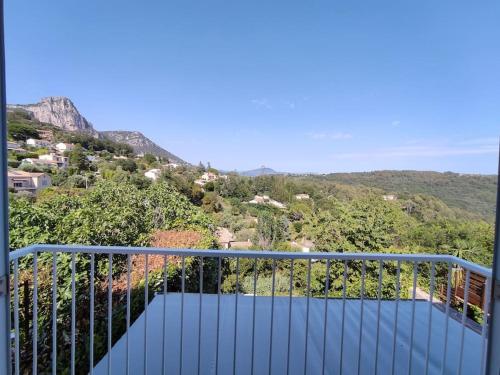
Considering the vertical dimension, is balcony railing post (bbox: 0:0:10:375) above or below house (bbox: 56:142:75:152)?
below

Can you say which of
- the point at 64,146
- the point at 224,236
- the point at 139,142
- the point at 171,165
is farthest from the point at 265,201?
the point at 64,146

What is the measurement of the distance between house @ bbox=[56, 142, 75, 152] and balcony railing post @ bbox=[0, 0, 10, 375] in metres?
8.12

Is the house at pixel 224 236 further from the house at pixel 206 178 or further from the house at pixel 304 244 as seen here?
the house at pixel 304 244

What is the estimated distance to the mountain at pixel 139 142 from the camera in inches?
473

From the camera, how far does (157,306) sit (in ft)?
10.8

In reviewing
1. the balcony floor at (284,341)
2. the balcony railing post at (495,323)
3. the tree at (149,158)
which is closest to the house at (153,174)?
the tree at (149,158)

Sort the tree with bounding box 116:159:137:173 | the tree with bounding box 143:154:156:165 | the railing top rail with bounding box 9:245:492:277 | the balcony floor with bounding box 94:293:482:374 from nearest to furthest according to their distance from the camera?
the railing top rail with bounding box 9:245:492:277, the balcony floor with bounding box 94:293:482:374, the tree with bounding box 116:159:137:173, the tree with bounding box 143:154:156:165

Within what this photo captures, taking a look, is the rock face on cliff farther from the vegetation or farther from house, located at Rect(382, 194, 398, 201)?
house, located at Rect(382, 194, 398, 201)

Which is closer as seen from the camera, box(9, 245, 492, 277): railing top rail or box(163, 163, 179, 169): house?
box(9, 245, 492, 277): railing top rail

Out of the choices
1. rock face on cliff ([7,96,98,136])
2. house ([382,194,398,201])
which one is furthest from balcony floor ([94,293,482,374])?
house ([382,194,398,201])

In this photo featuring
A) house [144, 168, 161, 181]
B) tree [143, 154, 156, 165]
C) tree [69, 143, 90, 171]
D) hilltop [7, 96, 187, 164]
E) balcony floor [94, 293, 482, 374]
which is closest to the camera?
balcony floor [94, 293, 482, 374]

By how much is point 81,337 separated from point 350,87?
11.4 m

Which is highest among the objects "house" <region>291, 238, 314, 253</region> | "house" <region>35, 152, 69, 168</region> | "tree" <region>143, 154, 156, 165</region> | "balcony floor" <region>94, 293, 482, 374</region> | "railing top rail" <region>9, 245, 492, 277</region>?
"tree" <region>143, 154, 156, 165</region>

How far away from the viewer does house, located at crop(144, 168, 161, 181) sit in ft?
43.4
